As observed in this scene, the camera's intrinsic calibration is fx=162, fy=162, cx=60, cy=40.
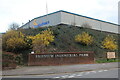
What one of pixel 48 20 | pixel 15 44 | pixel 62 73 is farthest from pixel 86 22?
pixel 62 73

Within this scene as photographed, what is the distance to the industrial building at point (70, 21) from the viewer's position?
44344 mm

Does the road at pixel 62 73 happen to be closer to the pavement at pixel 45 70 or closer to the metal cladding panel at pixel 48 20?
the pavement at pixel 45 70

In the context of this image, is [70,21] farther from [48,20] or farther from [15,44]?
[15,44]

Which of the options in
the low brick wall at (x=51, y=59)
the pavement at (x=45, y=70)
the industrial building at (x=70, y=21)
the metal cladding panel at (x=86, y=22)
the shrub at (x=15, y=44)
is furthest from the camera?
the metal cladding panel at (x=86, y=22)

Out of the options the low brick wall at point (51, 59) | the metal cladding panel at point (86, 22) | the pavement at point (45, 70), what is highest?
the metal cladding panel at point (86, 22)

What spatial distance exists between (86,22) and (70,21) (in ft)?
21.5

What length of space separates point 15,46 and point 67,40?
425 inches

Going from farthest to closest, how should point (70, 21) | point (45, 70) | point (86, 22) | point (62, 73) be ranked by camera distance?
point (86, 22), point (70, 21), point (45, 70), point (62, 73)

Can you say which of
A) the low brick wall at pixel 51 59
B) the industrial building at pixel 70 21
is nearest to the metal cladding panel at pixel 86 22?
the industrial building at pixel 70 21

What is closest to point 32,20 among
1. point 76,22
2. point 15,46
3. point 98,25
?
point 76,22

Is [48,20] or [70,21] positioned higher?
[48,20]

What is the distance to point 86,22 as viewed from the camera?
4956cm

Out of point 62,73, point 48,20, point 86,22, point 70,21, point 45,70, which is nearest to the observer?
point 62,73

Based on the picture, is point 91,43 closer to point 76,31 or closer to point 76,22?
point 76,31
